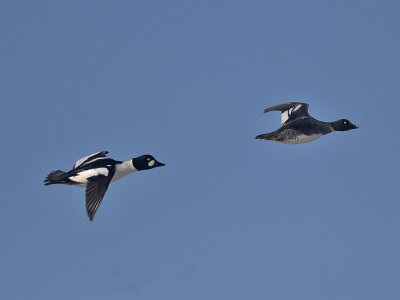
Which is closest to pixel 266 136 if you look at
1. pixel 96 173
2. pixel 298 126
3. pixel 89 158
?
pixel 298 126

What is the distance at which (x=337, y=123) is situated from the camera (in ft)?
83.4

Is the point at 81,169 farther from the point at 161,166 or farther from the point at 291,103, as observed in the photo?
the point at 291,103

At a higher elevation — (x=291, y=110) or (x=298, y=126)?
(x=291, y=110)

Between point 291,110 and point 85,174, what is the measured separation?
249 inches

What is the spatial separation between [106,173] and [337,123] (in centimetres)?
655

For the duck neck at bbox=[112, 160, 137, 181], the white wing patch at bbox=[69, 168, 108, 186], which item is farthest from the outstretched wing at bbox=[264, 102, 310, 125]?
the white wing patch at bbox=[69, 168, 108, 186]

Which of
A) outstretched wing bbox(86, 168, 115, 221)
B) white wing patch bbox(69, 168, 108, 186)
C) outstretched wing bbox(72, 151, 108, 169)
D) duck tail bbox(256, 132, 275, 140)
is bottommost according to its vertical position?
outstretched wing bbox(86, 168, 115, 221)

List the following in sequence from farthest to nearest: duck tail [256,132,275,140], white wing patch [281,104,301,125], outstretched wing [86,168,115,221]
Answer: white wing patch [281,104,301,125] → duck tail [256,132,275,140] → outstretched wing [86,168,115,221]

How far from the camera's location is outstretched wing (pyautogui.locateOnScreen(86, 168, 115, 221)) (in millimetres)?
21094

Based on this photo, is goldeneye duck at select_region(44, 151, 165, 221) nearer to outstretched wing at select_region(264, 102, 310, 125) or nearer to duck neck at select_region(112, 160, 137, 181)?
duck neck at select_region(112, 160, 137, 181)

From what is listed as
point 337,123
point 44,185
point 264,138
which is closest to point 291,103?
point 337,123

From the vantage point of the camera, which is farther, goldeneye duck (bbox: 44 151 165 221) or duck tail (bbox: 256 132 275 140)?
duck tail (bbox: 256 132 275 140)

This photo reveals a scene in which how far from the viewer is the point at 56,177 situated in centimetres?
2309

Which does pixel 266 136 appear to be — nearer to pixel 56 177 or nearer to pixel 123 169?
pixel 123 169
